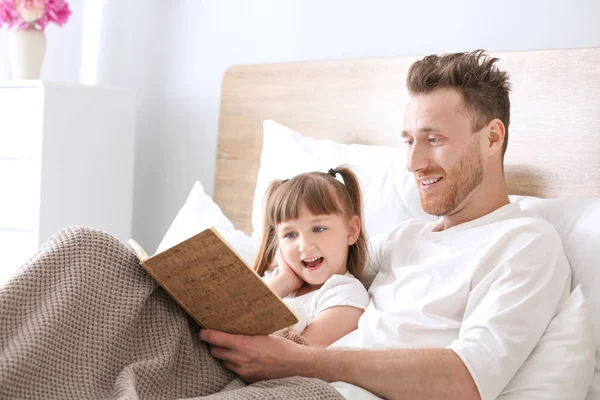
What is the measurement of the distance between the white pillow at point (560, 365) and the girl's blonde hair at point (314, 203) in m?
0.49

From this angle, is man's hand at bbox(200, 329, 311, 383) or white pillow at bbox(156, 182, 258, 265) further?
white pillow at bbox(156, 182, 258, 265)

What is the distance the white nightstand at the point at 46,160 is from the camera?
2.58 meters

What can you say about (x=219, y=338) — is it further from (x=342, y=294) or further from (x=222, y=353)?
(x=342, y=294)

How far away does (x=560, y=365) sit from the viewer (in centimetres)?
129

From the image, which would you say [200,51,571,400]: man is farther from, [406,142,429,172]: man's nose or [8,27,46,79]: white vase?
[8,27,46,79]: white vase

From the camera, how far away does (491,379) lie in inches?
49.7

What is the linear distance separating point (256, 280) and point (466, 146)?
0.56 m

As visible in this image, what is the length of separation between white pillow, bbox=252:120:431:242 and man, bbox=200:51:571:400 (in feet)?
0.49

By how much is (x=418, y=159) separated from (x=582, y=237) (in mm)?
341

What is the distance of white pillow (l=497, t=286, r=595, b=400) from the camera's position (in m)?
1.29

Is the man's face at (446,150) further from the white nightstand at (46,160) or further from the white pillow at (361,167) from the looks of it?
the white nightstand at (46,160)

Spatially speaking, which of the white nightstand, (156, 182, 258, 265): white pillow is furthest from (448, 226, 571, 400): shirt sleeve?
the white nightstand

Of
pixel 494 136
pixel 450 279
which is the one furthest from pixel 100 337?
pixel 494 136

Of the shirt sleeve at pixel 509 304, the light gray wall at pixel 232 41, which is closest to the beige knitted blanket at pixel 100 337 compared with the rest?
the shirt sleeve at pixel 509 304
